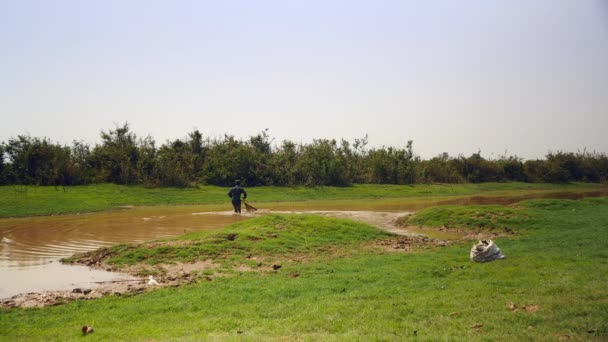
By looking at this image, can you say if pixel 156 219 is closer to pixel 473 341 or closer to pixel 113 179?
pixel 113 179

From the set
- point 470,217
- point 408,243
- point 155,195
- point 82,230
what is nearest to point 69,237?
point 82,230

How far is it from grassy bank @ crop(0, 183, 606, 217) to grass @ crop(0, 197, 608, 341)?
1030 inches

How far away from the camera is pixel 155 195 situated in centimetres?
4312

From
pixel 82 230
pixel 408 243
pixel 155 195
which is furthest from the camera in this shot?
pixel 155 195

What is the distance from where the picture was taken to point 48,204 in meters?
35.2

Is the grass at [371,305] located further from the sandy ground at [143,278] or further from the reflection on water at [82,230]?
the reflection on water at [82,230]

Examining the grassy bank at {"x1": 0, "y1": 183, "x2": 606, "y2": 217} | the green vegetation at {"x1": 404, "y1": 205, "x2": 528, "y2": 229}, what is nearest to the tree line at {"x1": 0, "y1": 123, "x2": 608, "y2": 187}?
the grassy bank at {"x1": 0, "y1": 183, "x2": 606, "y2": 217}

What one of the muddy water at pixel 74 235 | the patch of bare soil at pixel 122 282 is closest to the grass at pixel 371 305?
the patch of bare soil at pixel 122 282

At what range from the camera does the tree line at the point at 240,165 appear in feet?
141

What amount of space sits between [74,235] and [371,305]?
18.2 m

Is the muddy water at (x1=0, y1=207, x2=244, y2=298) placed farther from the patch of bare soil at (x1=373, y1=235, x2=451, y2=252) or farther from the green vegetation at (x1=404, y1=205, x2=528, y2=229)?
the green vegetation at (x1=404, y1=205, x2=528, y2=229)

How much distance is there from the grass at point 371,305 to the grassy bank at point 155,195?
26157 millimetres

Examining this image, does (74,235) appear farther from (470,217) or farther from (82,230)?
(470,217)

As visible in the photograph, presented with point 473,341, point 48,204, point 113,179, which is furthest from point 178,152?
point 473,341
